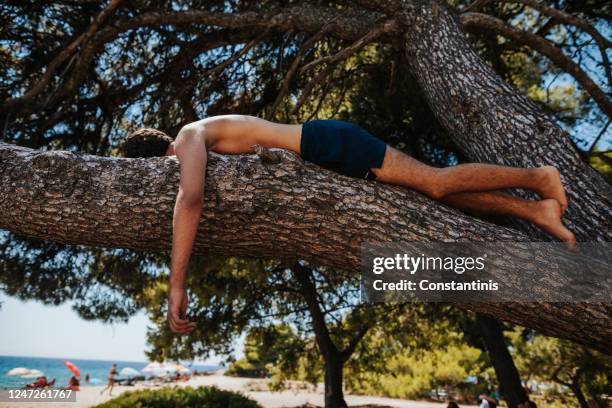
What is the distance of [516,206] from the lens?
2.57m

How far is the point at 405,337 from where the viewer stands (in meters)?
10.8

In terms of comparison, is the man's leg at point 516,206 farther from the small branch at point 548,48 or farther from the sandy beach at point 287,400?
the sandy beach at point 287,400

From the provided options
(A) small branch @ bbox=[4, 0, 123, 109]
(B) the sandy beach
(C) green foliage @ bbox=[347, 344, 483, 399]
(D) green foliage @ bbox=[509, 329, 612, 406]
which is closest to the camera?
(A) small branch @ bbox=[4, 0, 123, 109]

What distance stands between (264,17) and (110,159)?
2918 millimetres

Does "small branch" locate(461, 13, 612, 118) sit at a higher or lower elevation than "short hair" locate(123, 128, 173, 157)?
higher

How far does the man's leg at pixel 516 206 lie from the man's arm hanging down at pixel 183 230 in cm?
141

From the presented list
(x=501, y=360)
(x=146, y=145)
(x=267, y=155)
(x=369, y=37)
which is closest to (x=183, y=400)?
(x=501, y=360)

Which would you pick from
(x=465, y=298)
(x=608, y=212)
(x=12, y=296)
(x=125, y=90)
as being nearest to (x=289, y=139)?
(x=465, y=298)

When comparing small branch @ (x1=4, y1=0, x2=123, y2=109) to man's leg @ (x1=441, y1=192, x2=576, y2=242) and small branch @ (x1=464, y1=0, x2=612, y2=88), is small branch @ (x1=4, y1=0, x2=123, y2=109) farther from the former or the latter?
small branch @ (x1=464, y1=0, x2=612, y2=88)

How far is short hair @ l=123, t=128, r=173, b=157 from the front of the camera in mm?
2775

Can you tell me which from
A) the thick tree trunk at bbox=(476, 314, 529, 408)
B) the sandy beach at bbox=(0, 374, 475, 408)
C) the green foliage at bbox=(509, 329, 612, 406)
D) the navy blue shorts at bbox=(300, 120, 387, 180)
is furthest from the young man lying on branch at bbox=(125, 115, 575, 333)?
the sandy beach at bbox=(0, 374, 475, 408)

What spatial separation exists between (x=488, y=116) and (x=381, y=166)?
1.27 meters

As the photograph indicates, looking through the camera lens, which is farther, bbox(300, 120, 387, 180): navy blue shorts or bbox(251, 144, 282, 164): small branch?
bbox(300, 120, 387, 180): navy blue shorts

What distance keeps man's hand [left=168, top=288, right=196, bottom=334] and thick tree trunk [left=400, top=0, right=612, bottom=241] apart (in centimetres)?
206
